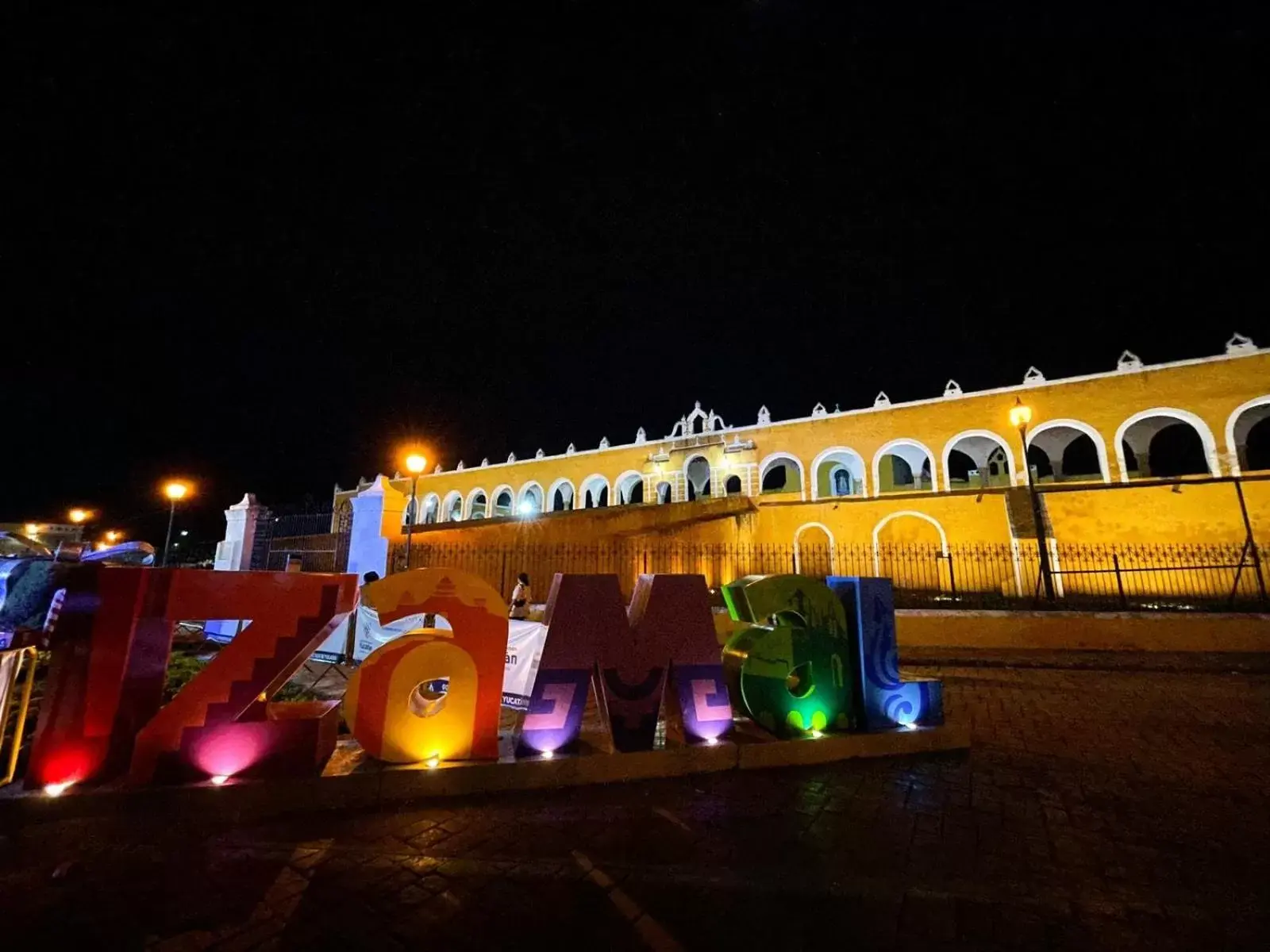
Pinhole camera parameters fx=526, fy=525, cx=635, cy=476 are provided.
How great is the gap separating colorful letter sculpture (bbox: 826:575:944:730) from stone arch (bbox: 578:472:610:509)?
21785mm

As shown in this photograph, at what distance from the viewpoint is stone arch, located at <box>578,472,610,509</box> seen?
89.1 feet

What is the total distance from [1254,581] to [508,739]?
19.0 metres

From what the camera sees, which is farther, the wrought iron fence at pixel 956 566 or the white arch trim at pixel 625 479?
the white arch trim at pixel 625 479

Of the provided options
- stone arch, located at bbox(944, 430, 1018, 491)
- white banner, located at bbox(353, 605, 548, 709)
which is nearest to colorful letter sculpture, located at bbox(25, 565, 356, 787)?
white banner, located at bbox(353, 605, 548, 709)

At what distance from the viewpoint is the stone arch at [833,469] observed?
20531mm

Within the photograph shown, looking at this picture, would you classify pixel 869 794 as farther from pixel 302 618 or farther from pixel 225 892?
pixel 302 618

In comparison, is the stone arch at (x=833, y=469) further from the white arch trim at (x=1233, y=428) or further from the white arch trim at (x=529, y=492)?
the white arch trim at (x=529, y=492)

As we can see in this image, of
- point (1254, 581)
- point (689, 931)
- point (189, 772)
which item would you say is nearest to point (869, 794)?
point (689, 931)

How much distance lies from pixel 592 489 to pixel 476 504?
8342mm

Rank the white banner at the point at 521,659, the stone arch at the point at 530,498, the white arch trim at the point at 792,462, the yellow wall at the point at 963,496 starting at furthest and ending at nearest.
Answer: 1. the stone arch at the point at 530,498
2. the white arch trim at the point at 792,462
3. the yellow wall at the point at 963,496
4. the white banner at the point at 521,659

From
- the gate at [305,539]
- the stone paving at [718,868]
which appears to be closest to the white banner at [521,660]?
the stone paving at [718,868]

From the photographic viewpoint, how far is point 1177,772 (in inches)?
172

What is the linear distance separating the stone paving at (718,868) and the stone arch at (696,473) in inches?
793

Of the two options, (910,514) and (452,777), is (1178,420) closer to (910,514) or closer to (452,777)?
(910,514)
